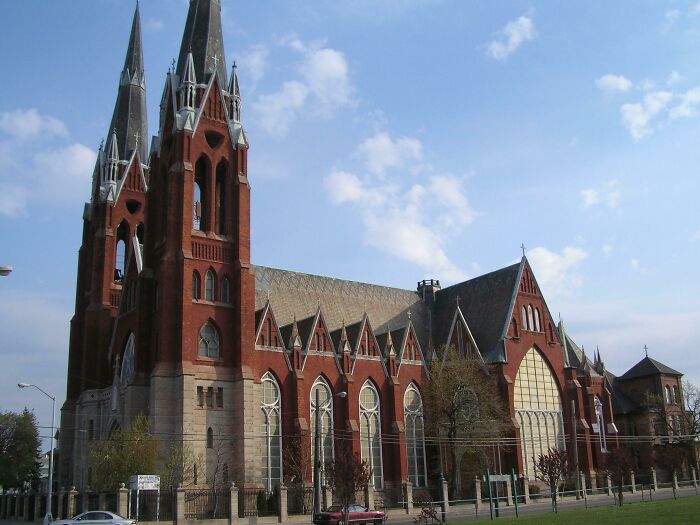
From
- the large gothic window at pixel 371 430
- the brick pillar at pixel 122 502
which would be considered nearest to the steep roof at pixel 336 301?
the large gothic window at pixel 371 430

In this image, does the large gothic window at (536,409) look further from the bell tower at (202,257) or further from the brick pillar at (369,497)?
the bell tower at (202,257)

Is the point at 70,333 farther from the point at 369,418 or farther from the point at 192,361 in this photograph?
the point at 369,418

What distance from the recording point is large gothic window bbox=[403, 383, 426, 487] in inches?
2377

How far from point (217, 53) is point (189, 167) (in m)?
11.3

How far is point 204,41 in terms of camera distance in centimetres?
5947

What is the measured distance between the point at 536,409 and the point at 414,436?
1193 centimetres

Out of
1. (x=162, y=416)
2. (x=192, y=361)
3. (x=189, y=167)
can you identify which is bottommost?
(x=162, y=416)

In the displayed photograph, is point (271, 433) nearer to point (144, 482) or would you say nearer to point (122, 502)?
point (144, 482)

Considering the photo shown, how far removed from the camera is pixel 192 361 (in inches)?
1941

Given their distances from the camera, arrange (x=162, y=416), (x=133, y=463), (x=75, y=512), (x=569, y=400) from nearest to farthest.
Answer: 1. (x=75, y=512)
2. (x=133, y=463)
3. (x=162, y=416)
4. (x=569, y=400)

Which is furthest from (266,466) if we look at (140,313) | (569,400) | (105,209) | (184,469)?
(569,400)

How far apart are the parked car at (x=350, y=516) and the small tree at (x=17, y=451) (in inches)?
2071

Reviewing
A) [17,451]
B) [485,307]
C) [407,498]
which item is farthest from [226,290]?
[17,451]

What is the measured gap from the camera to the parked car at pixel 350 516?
3703cm
